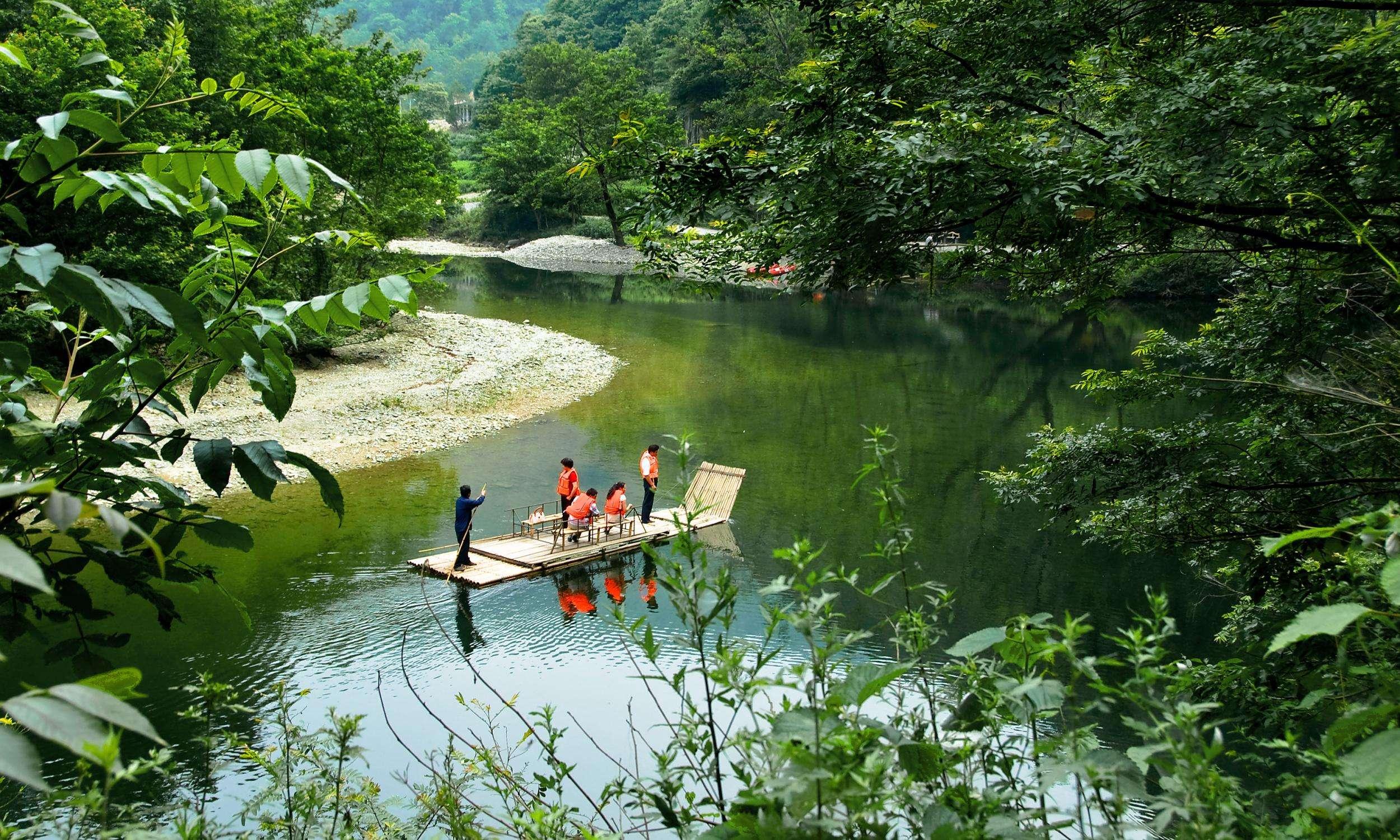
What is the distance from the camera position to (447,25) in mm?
169750

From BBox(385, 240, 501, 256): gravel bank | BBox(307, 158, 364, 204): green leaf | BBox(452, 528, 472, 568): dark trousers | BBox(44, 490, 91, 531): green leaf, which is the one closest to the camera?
BBox(44, 490, 91, 531): green leaf

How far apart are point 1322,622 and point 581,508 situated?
11.1 m

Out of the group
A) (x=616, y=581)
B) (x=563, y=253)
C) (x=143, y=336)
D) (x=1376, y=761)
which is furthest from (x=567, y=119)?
(x=1376, y=761)

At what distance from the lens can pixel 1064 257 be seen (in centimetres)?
514

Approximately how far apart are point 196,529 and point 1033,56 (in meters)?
5.67

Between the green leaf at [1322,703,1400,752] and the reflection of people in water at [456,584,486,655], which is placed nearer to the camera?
the green leaf at [1322,703,1400,752]

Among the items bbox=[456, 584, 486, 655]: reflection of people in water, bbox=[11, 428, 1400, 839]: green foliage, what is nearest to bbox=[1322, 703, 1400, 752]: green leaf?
bbox=[11, 428, 1400, 839]: green foliage

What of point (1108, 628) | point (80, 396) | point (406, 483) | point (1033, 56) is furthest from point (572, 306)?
point (80, 396)

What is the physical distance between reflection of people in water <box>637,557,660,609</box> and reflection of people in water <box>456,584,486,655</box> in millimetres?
1930

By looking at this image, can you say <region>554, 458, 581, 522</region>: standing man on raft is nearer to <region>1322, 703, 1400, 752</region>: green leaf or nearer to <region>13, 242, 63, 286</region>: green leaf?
<region>13, 242, 63, 286</region>: green leaf

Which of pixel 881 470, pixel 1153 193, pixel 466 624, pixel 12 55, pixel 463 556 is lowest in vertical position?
pixel 466 624

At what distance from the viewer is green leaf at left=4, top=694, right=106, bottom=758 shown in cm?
71

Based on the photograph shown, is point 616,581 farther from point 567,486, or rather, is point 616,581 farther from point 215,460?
point 215,460

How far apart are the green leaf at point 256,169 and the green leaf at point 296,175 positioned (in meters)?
0.02
